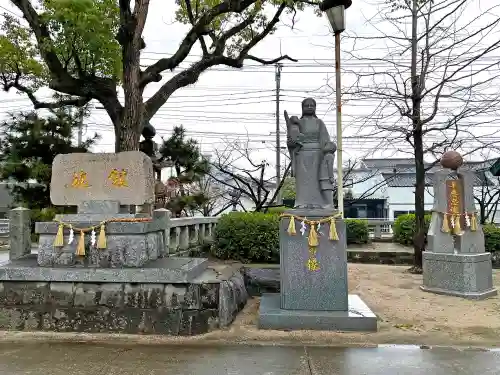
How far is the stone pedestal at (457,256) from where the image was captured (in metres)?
7.64

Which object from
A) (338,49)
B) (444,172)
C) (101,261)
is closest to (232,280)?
(101,261)

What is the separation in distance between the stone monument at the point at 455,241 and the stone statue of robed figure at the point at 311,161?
3.35 meters

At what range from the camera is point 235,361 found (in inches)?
166

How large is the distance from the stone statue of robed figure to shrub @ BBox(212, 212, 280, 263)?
171 inches

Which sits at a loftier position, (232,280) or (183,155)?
(183,155)

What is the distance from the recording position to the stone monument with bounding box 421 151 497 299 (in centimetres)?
768

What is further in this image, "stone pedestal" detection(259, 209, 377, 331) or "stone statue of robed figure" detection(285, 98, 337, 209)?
"stone statue of robed figure" detection(285, 98, 337, 209)

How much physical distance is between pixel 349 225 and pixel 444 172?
7371 millimetres

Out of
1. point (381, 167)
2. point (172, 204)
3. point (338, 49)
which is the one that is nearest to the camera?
point (338, 49)

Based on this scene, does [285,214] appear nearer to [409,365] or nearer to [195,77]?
[409,365]

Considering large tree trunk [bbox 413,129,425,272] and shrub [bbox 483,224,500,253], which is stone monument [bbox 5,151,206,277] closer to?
large tree trunk [bbox 413,129,425,272]

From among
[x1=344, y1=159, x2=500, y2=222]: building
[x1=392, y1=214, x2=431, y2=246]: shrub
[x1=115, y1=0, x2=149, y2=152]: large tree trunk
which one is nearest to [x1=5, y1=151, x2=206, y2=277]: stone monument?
[x1=115, y1=0, x2=149, y2=152]: large tree trunk

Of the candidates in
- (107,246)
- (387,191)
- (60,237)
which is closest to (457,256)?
(107,246)

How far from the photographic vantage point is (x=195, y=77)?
11367mm
